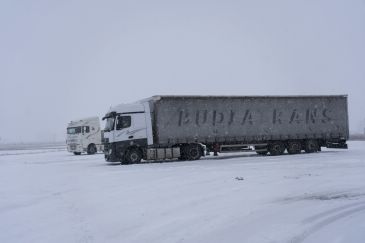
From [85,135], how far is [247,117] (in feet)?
51.2

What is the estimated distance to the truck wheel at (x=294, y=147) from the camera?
25.5 meters

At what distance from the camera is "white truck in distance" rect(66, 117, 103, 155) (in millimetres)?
34344

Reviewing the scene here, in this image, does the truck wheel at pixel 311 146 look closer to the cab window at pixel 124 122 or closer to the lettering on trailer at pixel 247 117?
the lettering on trailer at pixel 247 117

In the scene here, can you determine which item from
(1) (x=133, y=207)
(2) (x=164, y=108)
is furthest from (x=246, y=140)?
(1) (x=133, y=207)

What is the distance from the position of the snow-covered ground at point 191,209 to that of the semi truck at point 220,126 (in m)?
7.60

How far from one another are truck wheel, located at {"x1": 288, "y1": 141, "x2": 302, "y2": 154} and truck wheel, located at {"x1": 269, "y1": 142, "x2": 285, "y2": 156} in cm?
50

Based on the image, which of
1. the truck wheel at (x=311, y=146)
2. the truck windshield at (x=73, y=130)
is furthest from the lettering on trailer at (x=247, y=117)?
the truck windshield at (x=73, y=130)

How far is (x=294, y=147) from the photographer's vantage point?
25516 millimetres

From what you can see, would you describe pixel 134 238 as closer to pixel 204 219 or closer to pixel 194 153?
pixel 204 219

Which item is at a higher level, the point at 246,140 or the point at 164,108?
the point at 164,108

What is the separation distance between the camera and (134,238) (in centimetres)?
675

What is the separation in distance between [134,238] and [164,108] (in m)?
16.1

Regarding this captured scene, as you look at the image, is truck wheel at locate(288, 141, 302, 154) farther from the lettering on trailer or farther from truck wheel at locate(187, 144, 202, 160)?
truck wheel at locate(187, 144, 202, 160)

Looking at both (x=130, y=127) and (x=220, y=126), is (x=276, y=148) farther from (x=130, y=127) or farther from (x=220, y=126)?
(x=130, y=127)
